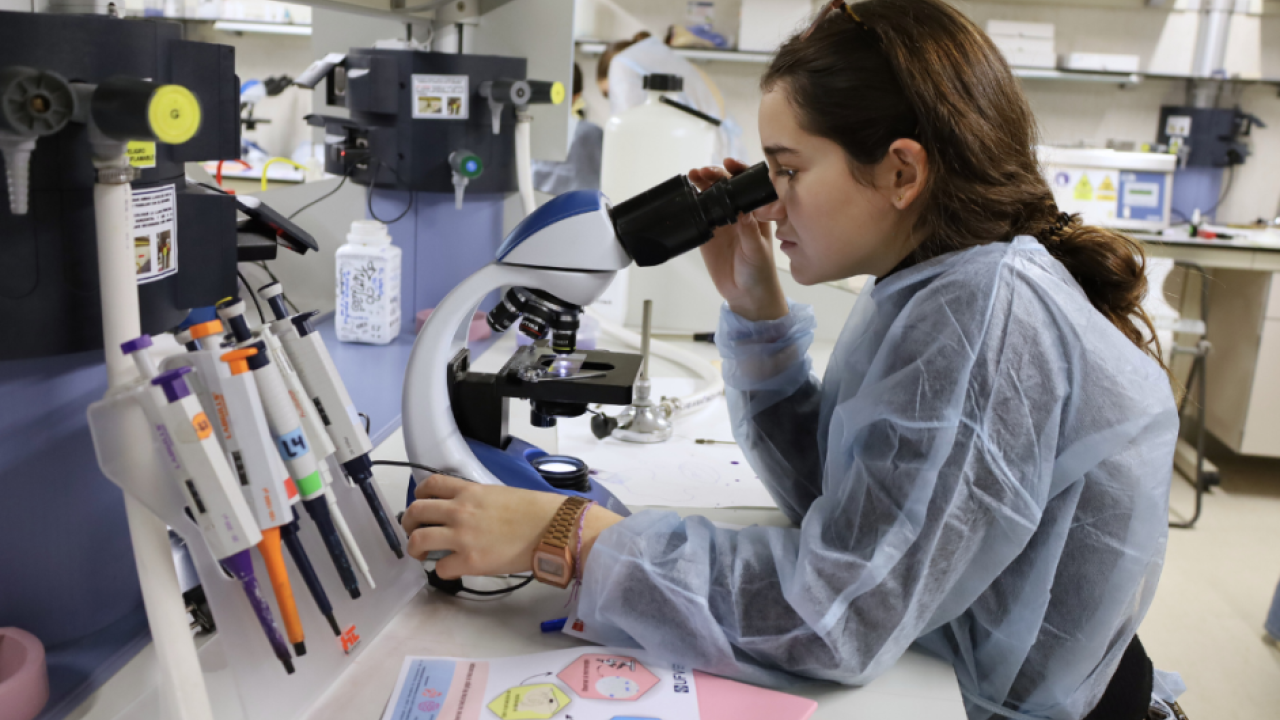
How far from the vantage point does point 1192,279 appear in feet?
11.8

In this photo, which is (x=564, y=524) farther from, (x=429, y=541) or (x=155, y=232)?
(x=155, y=232)

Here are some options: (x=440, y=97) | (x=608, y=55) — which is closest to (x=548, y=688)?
(x=440, y=97)

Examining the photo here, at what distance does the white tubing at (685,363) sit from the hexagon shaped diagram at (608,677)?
2.31ft

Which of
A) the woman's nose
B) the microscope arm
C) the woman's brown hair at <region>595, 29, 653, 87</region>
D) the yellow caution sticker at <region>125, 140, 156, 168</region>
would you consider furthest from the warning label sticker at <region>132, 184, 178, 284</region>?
the woman's brown hair at <region>595, 29, 653, 87</region>

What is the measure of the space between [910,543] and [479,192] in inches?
47.8

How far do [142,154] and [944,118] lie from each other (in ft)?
2.10

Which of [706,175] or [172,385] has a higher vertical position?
[706,175]

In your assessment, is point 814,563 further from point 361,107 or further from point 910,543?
point 361,107

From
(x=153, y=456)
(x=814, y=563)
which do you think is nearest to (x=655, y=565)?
(x=814, y=563)

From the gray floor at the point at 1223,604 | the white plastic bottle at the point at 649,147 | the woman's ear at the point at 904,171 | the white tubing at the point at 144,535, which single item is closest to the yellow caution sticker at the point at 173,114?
the white tubing at the point at 144,535

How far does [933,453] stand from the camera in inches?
28.0

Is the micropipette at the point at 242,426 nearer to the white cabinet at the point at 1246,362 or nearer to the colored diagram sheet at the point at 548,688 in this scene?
the colored diagram sheet at the point at 548,688

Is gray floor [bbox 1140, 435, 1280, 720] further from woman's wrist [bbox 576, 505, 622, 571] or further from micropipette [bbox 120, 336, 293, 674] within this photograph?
micropipette [bbox 120, 336, 293, 674]

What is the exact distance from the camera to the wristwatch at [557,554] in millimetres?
768
